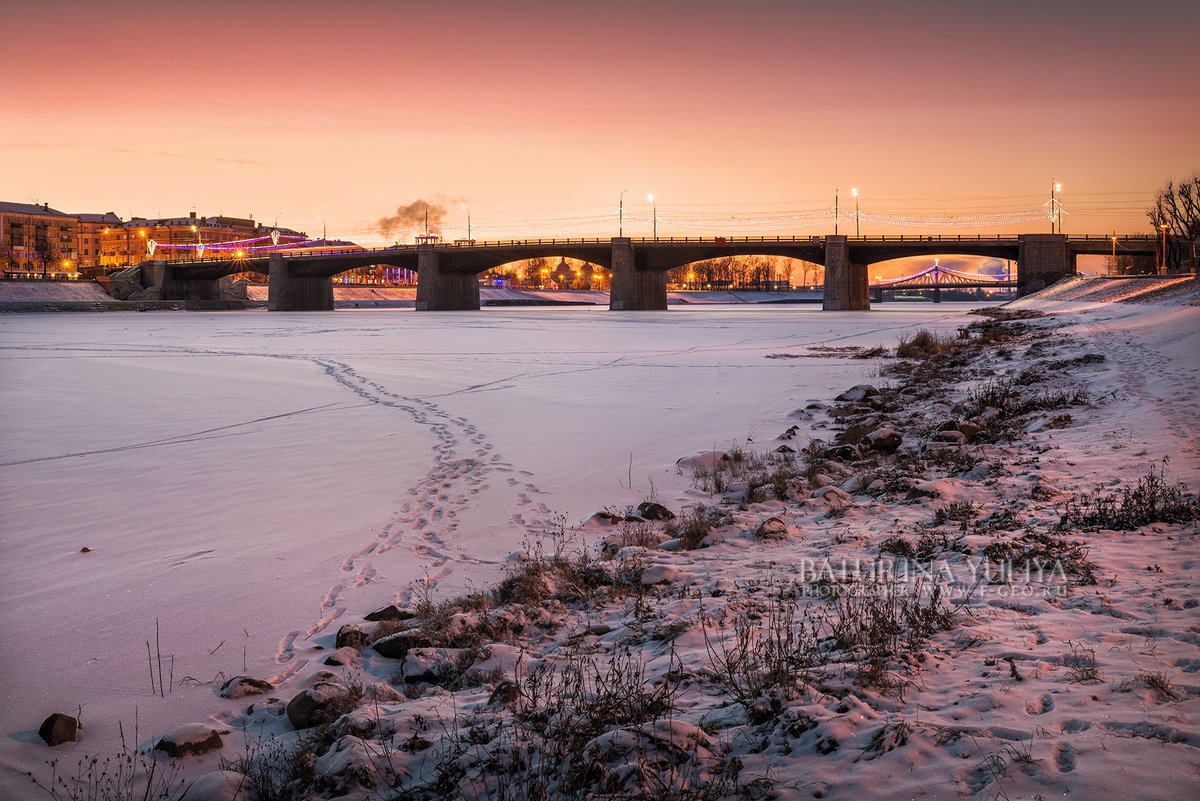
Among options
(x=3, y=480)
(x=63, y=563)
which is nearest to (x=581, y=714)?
(x=63, y=563)

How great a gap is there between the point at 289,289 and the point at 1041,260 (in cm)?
10237

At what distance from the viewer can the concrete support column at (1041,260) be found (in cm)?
9906

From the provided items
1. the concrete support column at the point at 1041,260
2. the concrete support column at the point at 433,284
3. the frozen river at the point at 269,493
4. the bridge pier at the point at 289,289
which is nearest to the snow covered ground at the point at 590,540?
the frozen river at the point at 269,493

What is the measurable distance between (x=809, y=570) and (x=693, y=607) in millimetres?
1254

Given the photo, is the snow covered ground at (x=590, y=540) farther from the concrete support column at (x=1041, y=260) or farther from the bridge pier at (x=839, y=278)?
the bridge pier at (x=839, y=278)

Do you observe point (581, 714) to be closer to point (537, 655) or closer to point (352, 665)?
point (537, 655)

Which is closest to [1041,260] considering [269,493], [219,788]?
[269,493]

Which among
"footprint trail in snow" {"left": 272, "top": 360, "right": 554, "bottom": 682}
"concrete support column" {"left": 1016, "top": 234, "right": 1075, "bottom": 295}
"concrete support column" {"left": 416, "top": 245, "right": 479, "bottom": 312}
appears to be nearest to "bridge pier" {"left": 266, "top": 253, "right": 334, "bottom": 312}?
"concrete support column" {"left": 416, "top": 245, "right": 479, "bottom": 312}

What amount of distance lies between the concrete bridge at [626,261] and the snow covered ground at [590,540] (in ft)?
298

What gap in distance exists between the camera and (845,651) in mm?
5402

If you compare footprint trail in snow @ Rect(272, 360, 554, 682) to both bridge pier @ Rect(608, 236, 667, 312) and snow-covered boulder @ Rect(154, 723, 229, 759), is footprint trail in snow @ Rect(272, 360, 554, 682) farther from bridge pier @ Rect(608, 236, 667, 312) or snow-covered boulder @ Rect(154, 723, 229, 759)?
bridge pier @ Rect(608, 236, 667, 312)

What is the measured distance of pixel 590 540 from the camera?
357 inches

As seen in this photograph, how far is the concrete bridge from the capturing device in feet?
333

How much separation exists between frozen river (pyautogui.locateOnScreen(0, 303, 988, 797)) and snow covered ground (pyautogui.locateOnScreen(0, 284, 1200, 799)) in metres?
0.04
